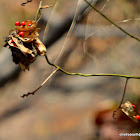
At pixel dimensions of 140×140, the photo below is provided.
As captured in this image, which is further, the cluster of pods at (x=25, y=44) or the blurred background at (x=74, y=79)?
the blurred background at (x=74, y=79)

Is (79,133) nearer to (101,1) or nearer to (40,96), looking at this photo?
(40,96)

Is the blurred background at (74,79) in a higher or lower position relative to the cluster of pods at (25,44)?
lower

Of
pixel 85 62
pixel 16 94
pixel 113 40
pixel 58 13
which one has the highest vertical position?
pixel 58 13

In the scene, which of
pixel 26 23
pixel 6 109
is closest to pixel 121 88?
pixel 6 109

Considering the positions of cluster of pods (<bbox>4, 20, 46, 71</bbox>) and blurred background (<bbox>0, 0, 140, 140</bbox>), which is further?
blurred background (<bbox>0, 0, 140, 140</bbox>)

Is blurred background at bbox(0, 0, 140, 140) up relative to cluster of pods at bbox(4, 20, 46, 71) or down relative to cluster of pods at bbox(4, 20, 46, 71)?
down
